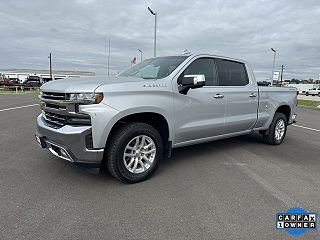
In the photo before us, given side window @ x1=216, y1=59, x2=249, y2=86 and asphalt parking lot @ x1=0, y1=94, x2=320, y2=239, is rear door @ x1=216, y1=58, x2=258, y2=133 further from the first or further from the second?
asphalt parking lot @ x1=0, y1=94, x2=320, y2=239

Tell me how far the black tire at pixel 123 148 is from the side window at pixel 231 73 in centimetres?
189

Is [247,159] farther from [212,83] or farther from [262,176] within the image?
[212,83]

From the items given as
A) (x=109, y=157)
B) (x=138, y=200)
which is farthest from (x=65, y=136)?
(x=138, y=200)

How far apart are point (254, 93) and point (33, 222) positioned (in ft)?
15.0

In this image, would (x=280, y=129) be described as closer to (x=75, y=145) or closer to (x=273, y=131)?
(x=273, y=131)

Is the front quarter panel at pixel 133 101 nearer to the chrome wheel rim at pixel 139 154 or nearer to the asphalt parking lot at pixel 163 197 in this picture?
the chrome wheel rim at pixel 139 154

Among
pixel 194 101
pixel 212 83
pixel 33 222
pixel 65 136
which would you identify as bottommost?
pixel 33 222

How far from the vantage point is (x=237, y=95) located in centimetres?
501

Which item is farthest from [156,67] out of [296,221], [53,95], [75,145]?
[296,221]

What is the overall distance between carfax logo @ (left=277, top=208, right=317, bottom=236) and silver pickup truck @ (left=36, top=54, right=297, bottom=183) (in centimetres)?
184

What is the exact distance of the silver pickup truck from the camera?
10.7 ft

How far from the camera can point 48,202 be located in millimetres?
3152

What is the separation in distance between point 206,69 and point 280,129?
3.02 metres

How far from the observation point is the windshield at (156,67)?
4.23 m
